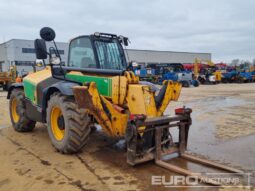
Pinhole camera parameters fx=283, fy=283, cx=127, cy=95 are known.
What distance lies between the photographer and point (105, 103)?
4.91 metres

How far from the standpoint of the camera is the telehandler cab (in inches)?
185

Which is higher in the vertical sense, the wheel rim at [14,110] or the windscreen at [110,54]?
the windscreen at [110,54]

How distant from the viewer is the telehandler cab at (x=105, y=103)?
4.70 metres

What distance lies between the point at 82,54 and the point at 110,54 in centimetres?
60

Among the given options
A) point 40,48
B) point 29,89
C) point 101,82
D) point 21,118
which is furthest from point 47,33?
point 21,118

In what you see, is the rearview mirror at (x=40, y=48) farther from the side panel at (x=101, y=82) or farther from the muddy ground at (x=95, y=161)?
the muddy ground at (x=95, y=161)

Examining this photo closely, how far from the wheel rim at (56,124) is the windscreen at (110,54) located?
1280 millimetres

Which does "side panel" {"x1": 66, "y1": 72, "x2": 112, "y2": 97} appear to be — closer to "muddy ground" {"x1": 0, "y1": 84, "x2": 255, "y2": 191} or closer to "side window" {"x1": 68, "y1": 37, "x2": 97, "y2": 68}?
"side window" {"x1": 68, "y1": 37, "x2": 97, "y2": 68}

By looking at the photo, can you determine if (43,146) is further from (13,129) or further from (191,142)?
(191,142)

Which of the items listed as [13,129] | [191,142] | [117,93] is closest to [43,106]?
[117,93]

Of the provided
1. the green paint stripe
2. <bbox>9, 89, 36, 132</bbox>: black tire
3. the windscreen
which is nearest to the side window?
the windscreen

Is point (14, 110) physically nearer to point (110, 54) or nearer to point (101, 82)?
point (110, 54)

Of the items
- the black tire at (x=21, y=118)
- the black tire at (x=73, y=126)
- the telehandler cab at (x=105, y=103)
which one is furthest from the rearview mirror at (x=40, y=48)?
the black tire at (x=21, y=118)

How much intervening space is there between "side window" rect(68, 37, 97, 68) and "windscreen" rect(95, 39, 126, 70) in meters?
0.17
